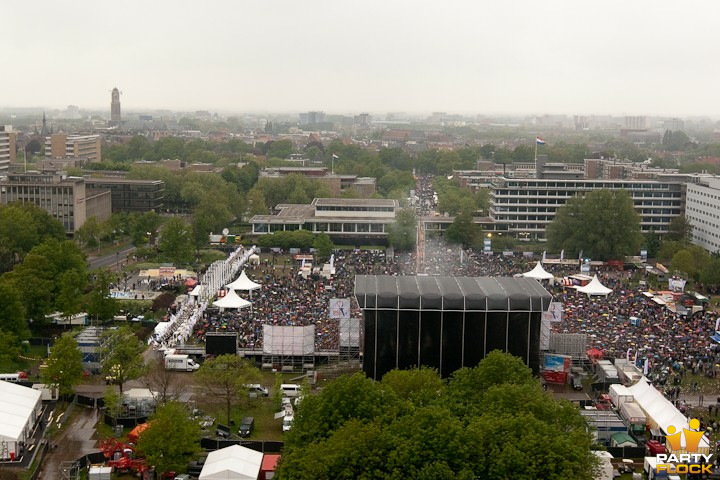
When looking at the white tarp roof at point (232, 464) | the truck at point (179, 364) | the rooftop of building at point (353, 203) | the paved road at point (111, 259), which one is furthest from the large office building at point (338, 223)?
the white tarp roof at point (232, 464)

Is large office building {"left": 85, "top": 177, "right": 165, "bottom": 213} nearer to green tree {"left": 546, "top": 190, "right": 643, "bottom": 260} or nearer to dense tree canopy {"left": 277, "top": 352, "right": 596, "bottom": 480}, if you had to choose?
green tree {"left": 546, "top": 190, "right": 643, "bottom": 260}

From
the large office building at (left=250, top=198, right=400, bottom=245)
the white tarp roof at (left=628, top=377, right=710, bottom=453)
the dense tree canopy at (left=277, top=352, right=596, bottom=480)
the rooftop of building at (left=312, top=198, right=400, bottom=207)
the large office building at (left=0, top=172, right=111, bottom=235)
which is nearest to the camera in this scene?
the dense tree canopy at (left=277, top=352, right=596, bottom=480)

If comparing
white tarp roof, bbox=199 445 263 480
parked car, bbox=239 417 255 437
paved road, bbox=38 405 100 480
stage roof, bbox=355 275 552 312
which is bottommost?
paved road, bbox=38 405 100 480

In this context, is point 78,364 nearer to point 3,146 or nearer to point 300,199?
point 300,199


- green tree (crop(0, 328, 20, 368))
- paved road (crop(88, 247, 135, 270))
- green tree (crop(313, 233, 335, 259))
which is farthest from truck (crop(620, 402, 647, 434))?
paved road (crop(88, 247, 135, 270))

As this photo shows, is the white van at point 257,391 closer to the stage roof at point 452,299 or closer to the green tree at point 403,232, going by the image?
the stage roof at point 452,299

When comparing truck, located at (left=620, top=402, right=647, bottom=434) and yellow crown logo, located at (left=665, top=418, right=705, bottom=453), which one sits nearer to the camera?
yellow crown logo, located at (left=665, top=418, right=705, bottom=453)

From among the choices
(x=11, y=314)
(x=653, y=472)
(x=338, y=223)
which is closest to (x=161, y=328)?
(x=11, y=314)
